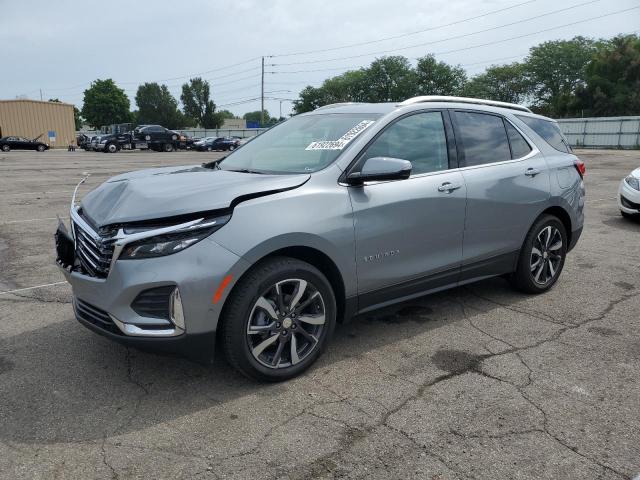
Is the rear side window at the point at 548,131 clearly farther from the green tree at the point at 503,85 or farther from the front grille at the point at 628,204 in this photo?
the green tree at the point at 503,85

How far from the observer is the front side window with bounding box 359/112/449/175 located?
12.1ft

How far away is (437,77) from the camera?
9031 cm

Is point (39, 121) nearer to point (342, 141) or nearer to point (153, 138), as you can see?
point (153, 138)

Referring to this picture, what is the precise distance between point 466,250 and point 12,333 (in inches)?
142

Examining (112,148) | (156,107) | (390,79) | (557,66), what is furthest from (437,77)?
(112,148)

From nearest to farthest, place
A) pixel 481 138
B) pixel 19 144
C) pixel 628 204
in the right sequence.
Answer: pixel 481 138
pixel 628 204
pixel 19 144

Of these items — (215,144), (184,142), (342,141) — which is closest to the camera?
(342,141)

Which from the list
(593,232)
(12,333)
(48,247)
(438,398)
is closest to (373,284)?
(438,398)

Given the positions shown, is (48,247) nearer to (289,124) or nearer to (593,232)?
(289,124)

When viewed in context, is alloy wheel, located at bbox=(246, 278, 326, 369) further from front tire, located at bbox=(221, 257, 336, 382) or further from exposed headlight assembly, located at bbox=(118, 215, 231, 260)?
exposed headlight assembly, located at bbox=(118, 215, 231, 260)

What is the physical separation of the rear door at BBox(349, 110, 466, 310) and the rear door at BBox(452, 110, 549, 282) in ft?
0.47

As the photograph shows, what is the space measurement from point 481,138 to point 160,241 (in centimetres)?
285

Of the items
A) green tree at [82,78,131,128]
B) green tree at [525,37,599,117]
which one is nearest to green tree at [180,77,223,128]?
green tree at [82,78,131,128]

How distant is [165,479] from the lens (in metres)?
2.36
